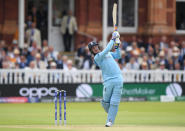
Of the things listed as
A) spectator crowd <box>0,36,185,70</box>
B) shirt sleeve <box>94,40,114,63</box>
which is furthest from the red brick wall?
shirt sleeve <box>94,40,114,63</box>

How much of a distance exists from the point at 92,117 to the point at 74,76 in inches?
211

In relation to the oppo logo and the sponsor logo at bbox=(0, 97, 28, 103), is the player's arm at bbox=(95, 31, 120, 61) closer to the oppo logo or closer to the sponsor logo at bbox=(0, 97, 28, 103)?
the oppo logo

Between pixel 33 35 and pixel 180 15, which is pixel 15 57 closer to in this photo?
pixel 33 35

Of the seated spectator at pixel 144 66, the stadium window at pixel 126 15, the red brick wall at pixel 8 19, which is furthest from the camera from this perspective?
the stadium window at pixel 126 15

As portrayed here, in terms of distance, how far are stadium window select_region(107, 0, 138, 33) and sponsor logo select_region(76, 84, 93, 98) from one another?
599cm

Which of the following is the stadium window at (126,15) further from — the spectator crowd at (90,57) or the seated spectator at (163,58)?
the seated spectator at (163,58)

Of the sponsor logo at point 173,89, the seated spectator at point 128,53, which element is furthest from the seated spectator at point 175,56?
the sponsor logo at point 173,89

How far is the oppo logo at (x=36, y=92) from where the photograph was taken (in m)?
19.6

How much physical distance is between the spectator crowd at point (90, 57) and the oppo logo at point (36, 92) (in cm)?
82

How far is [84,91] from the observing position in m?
20.2

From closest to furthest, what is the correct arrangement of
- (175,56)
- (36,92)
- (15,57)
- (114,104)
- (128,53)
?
(114,104)
(36,92)
(15,57)
(128,53)
(175,56)

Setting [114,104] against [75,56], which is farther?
[75,56]

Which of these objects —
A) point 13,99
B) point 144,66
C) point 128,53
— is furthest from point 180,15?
point 13,99

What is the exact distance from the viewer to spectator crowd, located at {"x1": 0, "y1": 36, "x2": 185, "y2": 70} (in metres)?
20.3
